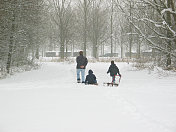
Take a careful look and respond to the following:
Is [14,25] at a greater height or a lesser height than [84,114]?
greater

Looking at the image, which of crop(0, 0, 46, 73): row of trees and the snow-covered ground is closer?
the snow-covered ground

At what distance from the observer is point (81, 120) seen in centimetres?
402

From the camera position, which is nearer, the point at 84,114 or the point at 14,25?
the point at 84,114

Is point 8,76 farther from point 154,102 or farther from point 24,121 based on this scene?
point 154,102

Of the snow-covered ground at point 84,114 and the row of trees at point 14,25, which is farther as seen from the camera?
the row of trees at point 14,25

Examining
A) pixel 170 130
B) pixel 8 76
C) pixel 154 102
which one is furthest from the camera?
pixel 8 76

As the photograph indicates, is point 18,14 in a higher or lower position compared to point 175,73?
higher

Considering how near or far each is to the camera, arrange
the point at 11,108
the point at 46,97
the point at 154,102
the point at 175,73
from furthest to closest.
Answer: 1. the point at 175,73
2. the point at 46,97
3. the point at 154,102
4. the point at 11,108

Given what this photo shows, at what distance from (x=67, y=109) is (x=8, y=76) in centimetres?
964

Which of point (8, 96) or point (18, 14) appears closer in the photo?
point (8, 96)

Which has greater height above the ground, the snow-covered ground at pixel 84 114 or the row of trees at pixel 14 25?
→ the row of trees at pixel 14 25

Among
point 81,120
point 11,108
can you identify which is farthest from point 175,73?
point 11,108

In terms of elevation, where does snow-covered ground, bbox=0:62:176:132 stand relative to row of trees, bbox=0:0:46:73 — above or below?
below

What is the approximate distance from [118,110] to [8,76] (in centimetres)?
1047
